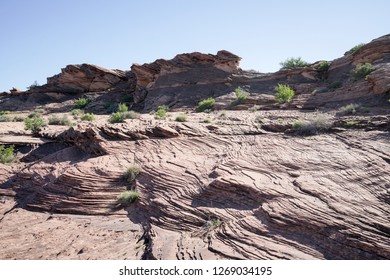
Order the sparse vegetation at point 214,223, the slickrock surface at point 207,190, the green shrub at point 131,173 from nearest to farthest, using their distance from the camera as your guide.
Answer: the slickrock surface at point 207,190 → the sparse vegetation at point 214,223 → the green shrub at point 131,173

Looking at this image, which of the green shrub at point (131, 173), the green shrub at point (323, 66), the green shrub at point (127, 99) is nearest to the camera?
the green shrub at point (131, 173)

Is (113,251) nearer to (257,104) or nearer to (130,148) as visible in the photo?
(130,148)

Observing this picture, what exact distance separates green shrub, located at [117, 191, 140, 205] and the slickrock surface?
17 cm

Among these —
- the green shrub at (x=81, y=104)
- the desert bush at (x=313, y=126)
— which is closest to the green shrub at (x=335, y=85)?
the desert bush at (x=313, y=126)

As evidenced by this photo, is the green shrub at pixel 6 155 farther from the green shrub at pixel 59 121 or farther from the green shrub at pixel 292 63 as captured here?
the green shrub at pixel 292 63

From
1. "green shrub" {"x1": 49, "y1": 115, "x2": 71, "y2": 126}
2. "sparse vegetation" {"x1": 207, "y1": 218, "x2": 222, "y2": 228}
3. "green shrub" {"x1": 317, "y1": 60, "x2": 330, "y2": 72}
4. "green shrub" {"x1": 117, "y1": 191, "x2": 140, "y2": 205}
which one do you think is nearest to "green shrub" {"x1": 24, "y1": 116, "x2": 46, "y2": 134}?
"green shrub" {"x1": 49, "y1": 115, "x2": 71, "y2": 126}

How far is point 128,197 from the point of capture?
27.7 feet

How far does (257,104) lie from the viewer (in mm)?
20672

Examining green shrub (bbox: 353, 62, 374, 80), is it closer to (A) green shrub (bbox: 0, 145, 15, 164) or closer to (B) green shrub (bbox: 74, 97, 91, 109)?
(A) green shrub (bbox: 0, 145, 15, 164)

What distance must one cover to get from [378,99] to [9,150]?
708 inches

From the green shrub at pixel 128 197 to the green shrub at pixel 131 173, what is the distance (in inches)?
31.3

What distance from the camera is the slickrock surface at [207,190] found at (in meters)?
5.77

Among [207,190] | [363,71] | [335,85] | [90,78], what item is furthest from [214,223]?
[90,78]

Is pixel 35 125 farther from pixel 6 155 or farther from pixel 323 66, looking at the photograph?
pixel 323 66
